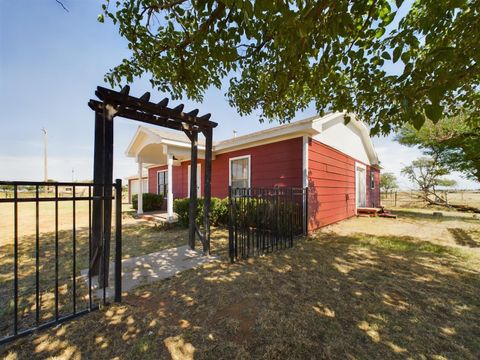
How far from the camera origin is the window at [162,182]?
1304 cm

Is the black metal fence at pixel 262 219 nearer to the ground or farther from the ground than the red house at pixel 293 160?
nearer to the ground

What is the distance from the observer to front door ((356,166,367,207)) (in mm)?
11336

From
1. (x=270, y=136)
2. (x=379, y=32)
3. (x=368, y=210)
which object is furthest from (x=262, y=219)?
(x=368, y=210)

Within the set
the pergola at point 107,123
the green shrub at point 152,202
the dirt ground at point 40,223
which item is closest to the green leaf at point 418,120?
the pergola at point 107,123

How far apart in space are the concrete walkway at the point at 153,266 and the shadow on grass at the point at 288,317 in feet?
0.84

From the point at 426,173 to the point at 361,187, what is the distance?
9.18 metres

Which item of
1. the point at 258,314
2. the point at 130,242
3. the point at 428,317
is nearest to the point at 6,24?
the point at 130,242

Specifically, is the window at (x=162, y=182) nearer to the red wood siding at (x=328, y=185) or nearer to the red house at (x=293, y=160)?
the red house at (x=293, y=160)

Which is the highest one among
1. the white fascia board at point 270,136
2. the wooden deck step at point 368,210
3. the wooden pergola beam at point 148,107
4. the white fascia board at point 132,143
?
the white fascia board at point 132,143

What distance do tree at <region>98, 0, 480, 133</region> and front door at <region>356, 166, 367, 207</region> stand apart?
7.21 meters

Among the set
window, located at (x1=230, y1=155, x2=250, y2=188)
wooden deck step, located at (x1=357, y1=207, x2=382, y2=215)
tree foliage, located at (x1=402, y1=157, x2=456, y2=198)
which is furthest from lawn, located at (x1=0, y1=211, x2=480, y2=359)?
tree foliage, located at (x1=402, y1=157, x2=456, y2=198)

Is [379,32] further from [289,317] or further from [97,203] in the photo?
[97,203]

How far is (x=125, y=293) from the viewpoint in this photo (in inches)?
115

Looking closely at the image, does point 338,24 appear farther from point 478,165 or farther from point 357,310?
point 478,165
